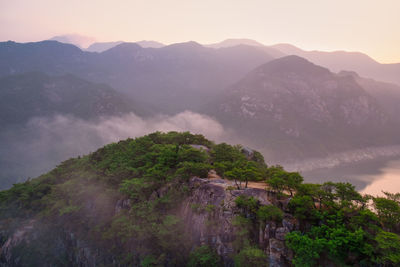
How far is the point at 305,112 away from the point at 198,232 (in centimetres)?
13330

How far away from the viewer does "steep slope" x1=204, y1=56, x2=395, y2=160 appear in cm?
11638

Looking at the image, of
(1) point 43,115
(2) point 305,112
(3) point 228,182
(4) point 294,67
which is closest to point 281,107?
(2) point 305,112

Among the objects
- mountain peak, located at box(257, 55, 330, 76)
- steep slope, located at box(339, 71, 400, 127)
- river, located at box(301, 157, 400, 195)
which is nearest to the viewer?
river, located at box(301, 157, 400, 195)

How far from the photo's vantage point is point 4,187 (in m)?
81.5

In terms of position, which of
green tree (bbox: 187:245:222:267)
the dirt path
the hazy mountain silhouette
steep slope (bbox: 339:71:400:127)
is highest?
steep slope (bbox: 339:71:400:127)

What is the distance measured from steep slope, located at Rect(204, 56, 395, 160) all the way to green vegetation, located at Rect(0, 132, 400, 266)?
9633 cm

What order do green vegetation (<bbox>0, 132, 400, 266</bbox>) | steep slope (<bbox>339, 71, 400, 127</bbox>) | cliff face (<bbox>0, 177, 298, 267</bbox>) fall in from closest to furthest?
green vegetation (<bbox>0, 132, 400, 266</bbox>) < cliff face (<bbox>0, 177, 298, 267</bbox>) < steep slope (<bbox>339, 71, 400, 127</bbox>)

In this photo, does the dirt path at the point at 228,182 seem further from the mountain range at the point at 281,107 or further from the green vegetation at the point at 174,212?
the mountain range at the point at 281,107

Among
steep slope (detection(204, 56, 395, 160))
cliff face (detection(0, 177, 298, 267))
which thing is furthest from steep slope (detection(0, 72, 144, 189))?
cliff face (detection(0, 177, 298, 267))

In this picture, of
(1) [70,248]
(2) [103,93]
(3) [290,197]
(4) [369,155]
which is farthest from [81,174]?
(2) [103,93]

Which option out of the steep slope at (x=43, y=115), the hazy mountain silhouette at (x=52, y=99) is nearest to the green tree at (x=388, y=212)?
the steep slope at (x=43, y=115)

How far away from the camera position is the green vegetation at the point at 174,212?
10.9 metres

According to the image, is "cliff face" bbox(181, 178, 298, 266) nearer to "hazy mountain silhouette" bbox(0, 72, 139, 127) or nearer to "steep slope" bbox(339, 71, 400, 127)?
"hazy mountain silhouette" bbox(0, 72, 139, 127)

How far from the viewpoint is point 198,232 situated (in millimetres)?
14922
